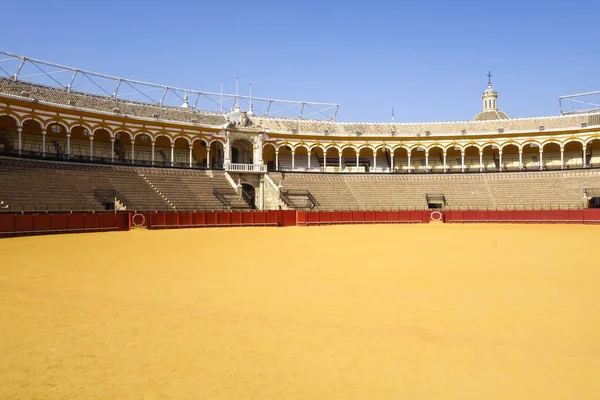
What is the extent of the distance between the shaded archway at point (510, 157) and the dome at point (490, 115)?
6.62 meters

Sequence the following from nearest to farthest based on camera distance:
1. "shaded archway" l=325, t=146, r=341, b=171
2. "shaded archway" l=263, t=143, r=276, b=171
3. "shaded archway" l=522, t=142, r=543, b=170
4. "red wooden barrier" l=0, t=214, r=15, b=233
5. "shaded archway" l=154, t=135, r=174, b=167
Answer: "red wooden barrier" l=0, t=214, r=15, b=233
"shaded archway" l=154, t=135, r=174, b=167
"shaded archway" l=522, t=142, r=543, b=170
"shaded archway" l=263, t=143, r=276, b=171
"shaded archway" l=325, t=146, r=341, b=171

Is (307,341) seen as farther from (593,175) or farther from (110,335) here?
(593,175)

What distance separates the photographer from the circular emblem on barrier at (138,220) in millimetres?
28016

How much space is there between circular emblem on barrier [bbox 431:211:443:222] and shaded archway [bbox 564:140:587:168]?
16.1 metres

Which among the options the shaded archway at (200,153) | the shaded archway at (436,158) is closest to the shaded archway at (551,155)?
the shaded archway at (436,158)

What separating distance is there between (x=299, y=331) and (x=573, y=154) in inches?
1849

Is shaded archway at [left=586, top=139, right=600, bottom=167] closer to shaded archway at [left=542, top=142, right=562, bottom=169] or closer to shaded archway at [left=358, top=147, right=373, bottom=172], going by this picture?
shaded archway at [left=542, top=142, right=562, bottom=169]

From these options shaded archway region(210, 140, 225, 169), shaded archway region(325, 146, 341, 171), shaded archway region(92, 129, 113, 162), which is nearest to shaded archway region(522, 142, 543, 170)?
shaded archway region(325, 146, 341, 171)

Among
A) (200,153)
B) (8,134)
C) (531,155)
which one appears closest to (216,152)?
(200,153)

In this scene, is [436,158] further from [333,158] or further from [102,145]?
[102,145]

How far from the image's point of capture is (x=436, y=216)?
1473 inches

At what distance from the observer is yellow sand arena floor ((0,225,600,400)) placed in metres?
4.77

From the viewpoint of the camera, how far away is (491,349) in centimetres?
574

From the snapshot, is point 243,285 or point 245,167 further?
point 245,167
